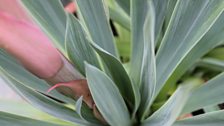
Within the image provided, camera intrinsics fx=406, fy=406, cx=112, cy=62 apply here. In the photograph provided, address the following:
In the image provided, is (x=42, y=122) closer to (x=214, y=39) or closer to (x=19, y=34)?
(x=19, y=34)

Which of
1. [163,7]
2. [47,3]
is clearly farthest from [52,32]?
[163,7]

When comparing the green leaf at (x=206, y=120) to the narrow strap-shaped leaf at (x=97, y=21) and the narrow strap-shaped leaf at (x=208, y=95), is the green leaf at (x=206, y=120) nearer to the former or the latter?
the narrow strap-shaped leaf at (x=208, y=95)

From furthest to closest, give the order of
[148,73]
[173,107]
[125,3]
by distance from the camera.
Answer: [125,3] → [148,73] → [173,107]

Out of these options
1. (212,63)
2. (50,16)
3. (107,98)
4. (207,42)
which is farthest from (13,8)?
(212,63)

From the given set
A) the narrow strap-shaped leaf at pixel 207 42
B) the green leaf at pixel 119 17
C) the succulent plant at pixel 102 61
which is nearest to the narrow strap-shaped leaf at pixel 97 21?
the succulent plant at pixel 102 61

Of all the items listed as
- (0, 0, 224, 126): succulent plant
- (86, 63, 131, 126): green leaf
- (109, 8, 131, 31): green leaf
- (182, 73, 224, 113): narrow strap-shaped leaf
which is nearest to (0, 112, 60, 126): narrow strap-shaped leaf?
(0, 0, 224, 126): succulent plant

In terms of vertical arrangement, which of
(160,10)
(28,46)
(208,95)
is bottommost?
(208,95)

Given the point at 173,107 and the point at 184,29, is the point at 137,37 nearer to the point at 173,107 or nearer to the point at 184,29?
the point at 184,29

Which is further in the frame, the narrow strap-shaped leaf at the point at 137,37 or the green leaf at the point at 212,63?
the green leaf at the point at 212,63

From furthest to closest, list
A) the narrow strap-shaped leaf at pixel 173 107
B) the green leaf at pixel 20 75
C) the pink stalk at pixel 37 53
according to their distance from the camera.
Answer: the green leaf at pixel 20 75 → the pink stalk at pixel 37 53 → the narrow strap-shaped leaf at pixel 173 107
